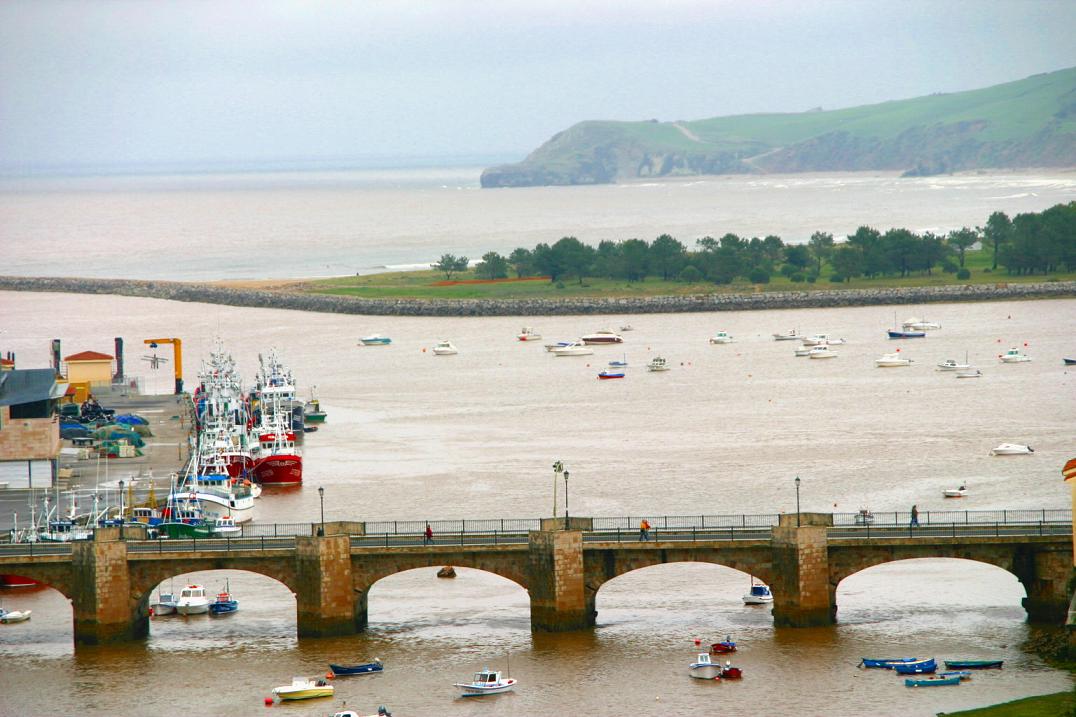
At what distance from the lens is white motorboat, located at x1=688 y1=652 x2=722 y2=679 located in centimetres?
4759

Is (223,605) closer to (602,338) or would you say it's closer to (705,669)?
(705,669)

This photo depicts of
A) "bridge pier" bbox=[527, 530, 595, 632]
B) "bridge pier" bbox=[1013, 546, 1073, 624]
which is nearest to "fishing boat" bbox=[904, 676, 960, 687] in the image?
"bridge pier" bbox=[1013, 546, 1073, 624]

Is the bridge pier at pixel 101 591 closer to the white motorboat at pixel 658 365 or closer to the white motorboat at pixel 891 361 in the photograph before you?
the white motorboat at pixel 658 365

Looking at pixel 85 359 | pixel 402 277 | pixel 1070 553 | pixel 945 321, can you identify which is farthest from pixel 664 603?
pixel 402 277

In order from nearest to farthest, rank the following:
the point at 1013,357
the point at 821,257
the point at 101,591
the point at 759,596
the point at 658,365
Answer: the point at 101,591 < the point at 759,596 < the point at 1013,357 < the point at 658,365 < the point at 821,257

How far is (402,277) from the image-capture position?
19225 centimetres

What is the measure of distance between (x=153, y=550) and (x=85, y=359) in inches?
2414

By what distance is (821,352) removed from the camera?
402 feet

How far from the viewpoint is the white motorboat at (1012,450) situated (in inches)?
3145

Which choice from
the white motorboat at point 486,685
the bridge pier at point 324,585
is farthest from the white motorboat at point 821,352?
the white motorboat at point 486,685

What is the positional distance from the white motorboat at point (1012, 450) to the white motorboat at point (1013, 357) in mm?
35413

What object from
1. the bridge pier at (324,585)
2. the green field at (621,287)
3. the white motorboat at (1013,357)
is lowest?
the bridge pier at (324,585)

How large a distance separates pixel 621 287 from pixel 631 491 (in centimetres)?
9940

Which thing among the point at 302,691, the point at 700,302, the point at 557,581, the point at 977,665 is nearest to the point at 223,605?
the point at 302,691
